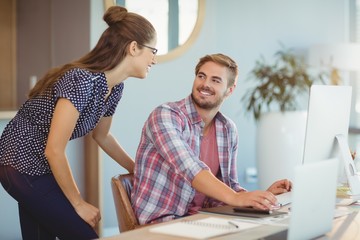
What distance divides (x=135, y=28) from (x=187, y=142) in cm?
55

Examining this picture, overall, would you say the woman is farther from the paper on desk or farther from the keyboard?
the keyboard

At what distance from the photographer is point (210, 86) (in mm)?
2947

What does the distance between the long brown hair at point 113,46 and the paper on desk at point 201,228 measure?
702 millimetres

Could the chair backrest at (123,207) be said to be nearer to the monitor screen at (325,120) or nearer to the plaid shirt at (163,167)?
the plaid shirt at (163,167)

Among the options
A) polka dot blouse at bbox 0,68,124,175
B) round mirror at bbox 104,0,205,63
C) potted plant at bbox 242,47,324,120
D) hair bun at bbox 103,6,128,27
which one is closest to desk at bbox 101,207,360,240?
polka dot blouse at bbox 0,68,124,175

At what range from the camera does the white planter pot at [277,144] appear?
570 cm

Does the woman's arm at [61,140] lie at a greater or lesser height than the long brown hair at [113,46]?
lesser

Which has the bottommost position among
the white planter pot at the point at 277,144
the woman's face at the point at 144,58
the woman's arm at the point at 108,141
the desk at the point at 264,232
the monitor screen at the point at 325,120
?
the white planter pot at the point at 277,144

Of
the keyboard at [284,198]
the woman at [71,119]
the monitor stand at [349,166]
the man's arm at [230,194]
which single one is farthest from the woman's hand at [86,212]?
the monitor stand at [349,166]

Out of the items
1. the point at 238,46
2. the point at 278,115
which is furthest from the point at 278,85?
the point at 238,46

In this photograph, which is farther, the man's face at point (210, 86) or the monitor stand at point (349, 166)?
the man's face at point (210, 86)

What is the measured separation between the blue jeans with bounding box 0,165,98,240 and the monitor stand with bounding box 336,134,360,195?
3.37 feet

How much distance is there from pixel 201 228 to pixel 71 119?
0.62m

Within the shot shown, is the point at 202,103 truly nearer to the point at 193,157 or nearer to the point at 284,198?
the point at 193,157
